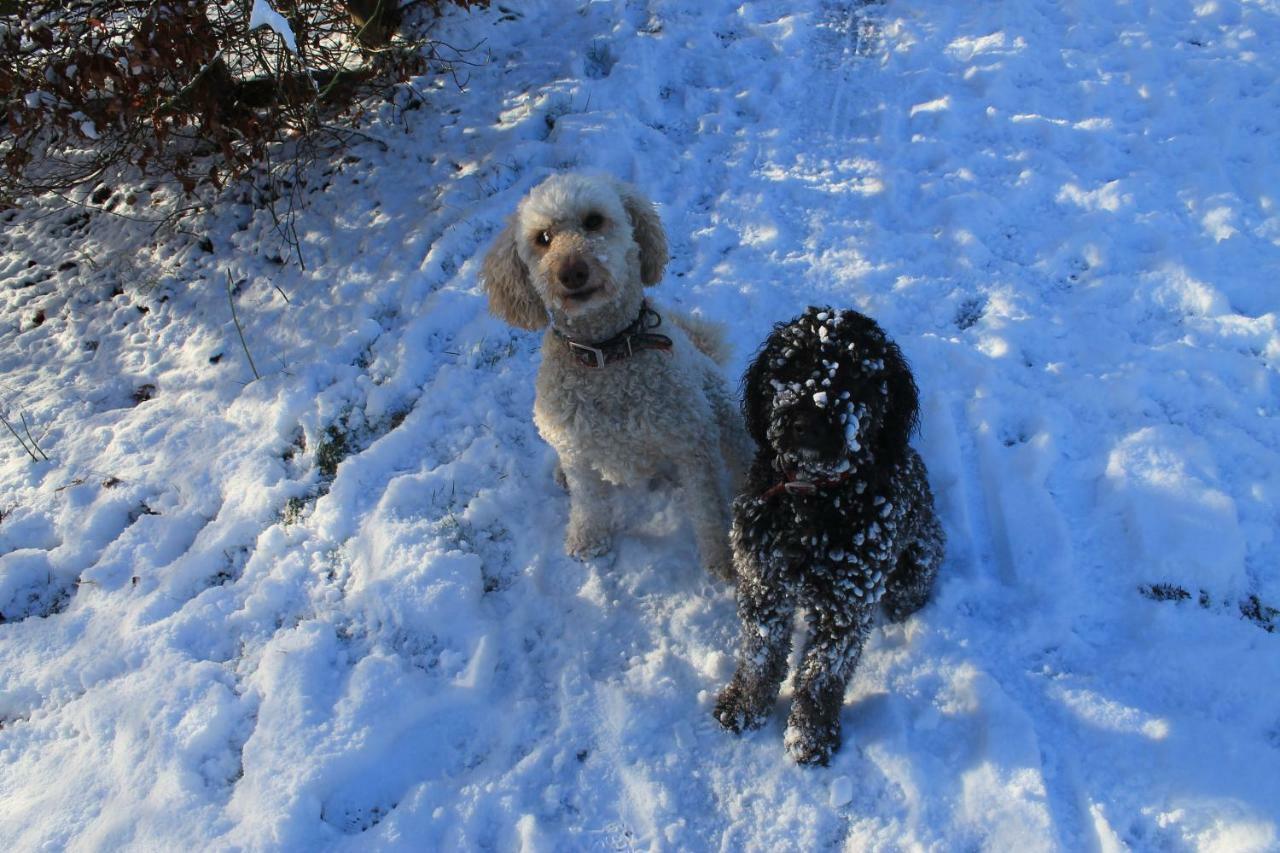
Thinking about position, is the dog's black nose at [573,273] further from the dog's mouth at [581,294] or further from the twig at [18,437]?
the twig at [18,437]

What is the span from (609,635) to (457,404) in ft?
5.66

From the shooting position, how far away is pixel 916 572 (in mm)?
3037

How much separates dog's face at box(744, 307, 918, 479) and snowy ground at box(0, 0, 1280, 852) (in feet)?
3.81

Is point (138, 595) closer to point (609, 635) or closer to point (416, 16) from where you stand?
point (609, 635)

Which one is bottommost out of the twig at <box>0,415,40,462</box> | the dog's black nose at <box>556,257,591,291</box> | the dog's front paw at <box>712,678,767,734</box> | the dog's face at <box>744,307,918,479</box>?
the dog's front paw at <box>712,678,767,734</box>

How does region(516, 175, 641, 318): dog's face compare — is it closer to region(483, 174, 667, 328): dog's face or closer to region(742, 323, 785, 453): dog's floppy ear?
region(483, 174, 667, 328): dog's face

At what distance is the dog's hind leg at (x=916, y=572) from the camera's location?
303 cm

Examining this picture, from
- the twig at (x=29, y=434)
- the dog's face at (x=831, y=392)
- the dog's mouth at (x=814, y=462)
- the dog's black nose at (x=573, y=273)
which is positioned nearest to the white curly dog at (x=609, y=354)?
the dog's black nose at (x=573, y=273)

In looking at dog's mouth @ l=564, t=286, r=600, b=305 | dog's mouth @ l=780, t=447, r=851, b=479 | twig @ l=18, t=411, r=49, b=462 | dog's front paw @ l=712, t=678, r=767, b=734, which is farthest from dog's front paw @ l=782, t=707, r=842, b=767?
twig @ l=18, t=411, r=49, b=462

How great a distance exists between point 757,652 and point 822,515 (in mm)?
697

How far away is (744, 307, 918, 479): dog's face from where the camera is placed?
2.34 metres

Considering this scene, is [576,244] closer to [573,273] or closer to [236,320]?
[573,273]

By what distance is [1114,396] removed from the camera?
3.75 meters

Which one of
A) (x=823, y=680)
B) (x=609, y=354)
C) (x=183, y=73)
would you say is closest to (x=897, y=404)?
(x=823, y=680)
